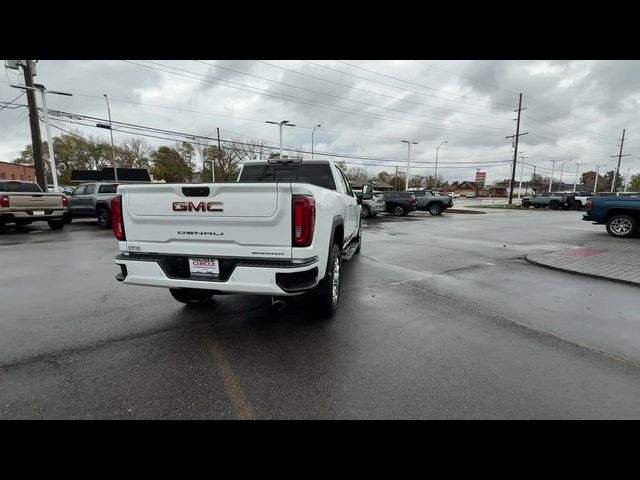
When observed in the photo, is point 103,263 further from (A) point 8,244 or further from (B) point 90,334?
(A) point 8,244

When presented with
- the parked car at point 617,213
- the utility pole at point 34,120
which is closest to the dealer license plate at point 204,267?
the parked car at point 617,213

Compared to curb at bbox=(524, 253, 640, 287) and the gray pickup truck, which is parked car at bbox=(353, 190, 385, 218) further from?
the gray pickup truck

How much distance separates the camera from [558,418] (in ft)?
7.14

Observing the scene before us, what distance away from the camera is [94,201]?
45.0ft

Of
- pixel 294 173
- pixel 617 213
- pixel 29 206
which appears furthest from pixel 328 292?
pixel 29 206

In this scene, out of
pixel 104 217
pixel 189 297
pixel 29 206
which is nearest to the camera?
pixel 189 297

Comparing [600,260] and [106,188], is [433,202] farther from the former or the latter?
[106,188]

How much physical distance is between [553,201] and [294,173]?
36221 mm

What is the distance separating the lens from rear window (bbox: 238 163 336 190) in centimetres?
563

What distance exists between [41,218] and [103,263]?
7677mm

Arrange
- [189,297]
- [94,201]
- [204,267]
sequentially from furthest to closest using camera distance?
1. [94,201]
2. [189,297]
3. [204,267]

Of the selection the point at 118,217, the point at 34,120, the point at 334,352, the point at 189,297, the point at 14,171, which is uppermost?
the point at 34,120

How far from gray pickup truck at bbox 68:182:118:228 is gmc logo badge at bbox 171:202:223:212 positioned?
12998mm
